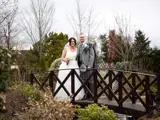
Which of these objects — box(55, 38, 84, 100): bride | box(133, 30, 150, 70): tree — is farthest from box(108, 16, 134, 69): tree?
box(55, 38, 84, 100): bride

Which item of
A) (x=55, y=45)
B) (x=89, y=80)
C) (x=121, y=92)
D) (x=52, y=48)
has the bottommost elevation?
(x=121, y=92)

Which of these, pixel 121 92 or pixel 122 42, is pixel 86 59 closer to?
pixel 121 92

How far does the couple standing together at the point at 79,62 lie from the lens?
9.73 m

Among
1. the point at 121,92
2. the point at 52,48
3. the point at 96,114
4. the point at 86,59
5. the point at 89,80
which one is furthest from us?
the point at 52,48

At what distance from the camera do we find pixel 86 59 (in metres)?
9.78

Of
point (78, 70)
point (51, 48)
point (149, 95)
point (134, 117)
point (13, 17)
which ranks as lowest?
point (134, 117)

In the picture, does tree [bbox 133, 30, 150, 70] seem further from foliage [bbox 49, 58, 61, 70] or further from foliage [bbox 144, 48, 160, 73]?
foliage [bbox 49, 58, 61, 70]

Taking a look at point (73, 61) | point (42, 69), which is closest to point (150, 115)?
point (73, 61)

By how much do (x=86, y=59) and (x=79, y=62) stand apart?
12.9 inches

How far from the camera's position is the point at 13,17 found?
25422mm

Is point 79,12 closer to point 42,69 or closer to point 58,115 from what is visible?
point 42,69

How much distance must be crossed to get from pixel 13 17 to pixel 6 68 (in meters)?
19.6

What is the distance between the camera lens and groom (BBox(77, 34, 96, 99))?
31.9 feet

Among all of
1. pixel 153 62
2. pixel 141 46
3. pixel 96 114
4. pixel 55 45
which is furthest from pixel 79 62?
pixel 141 46
